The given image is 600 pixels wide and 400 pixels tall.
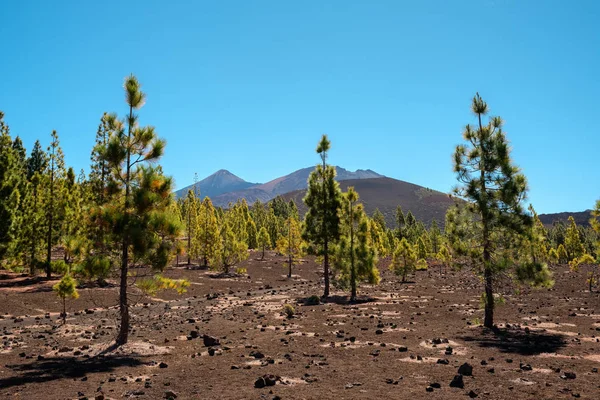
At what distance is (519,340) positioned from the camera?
18.1 meters

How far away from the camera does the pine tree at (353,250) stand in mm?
34125

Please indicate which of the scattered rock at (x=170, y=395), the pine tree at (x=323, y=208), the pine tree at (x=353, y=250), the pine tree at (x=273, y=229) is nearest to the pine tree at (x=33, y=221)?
the pine tree at (x=323, y=208)

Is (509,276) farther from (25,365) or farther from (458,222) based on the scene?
(25,365)

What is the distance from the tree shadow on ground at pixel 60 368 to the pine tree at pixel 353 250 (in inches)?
862

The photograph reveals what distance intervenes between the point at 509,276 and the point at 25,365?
20.9m

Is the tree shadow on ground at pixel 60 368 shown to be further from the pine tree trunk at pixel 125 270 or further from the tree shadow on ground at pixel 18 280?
the tree shadow on ground at pixel 18 280

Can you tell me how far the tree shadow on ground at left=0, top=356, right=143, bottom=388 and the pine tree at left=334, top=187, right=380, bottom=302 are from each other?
21890 mm

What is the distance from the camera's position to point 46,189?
42812 millimetres

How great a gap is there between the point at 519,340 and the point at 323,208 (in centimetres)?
2069

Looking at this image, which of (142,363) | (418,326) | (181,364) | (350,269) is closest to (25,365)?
(142,363)

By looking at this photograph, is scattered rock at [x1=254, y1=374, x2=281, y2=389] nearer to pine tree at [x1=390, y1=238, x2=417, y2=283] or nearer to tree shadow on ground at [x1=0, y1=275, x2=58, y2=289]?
tree shadow on ground at [x1=0, y1=275, x2=58, y2=289]

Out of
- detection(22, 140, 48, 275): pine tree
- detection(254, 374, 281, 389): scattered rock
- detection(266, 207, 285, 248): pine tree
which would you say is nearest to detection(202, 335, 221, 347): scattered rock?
detection(254, 374, 281, 389): scattered rock

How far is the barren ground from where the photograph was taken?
10836 mm

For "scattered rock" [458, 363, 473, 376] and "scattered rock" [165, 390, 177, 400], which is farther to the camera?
"scattered rock" [458, 363, 473, 376]
